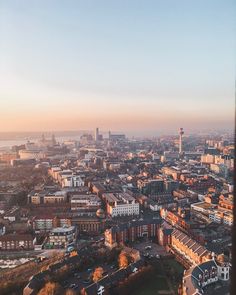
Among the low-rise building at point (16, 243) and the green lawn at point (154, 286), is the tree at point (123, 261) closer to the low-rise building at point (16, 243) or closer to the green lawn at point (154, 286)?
Result: the green lawn at point (154, 286)

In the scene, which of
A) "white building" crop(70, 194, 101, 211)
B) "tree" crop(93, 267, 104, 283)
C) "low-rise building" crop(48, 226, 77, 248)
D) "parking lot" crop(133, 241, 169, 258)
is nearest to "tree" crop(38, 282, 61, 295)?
"tree" crop(93, 267, 104, 283)

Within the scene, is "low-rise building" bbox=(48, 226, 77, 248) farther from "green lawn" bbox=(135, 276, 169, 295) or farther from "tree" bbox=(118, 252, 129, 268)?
"green lawn" bbox=(135, 276, 169, 295)

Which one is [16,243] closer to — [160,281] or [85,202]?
[160,281]

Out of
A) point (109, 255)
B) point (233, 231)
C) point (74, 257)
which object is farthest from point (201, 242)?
point (233, 231)

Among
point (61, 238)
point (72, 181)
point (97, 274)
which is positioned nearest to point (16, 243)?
point (61, 238)

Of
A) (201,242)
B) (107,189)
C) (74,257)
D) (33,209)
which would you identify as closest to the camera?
(74,257)

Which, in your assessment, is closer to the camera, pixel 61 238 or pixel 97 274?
pixel 97 274

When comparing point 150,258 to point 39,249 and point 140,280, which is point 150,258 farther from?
point 39,249

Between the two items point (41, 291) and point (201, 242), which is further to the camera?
point (201, 242)

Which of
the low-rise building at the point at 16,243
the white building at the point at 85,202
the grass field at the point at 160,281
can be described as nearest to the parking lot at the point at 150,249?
the grass field at the point at 160,281
